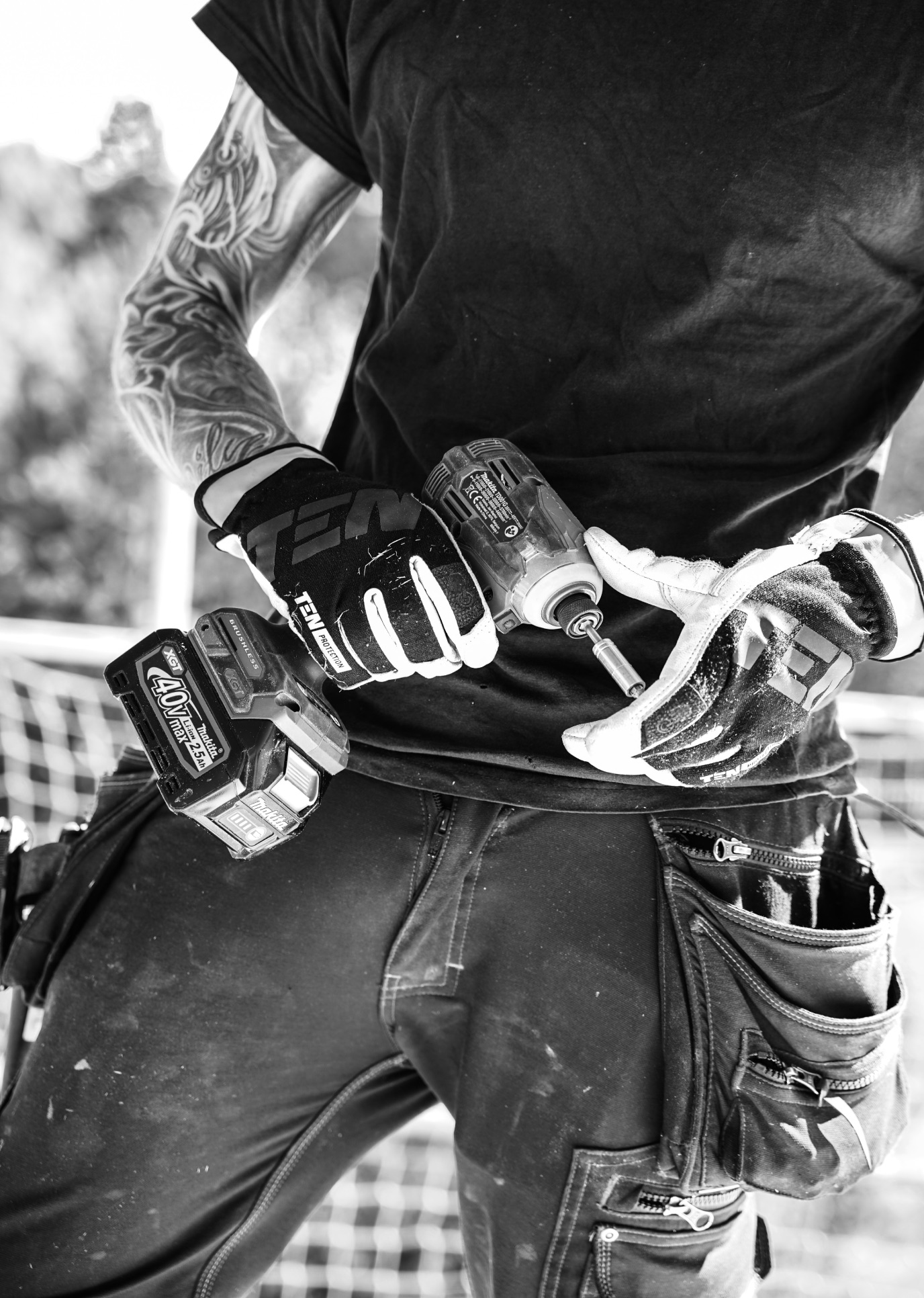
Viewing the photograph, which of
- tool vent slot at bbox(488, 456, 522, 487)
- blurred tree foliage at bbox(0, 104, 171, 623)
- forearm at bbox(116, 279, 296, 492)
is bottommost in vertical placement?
tool vent slot at bbox(488, 456, 522, 487)

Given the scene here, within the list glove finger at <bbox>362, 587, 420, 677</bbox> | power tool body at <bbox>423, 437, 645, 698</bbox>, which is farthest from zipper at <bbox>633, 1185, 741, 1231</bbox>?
glove finger at <bbox>362, 587, 420, 677</bbox>

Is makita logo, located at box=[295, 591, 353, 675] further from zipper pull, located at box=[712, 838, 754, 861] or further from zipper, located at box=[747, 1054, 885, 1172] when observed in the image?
zipper, located at box=[747, 1054, 885, 1172]

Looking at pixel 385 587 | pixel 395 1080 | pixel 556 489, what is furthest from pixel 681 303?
pixel 395 1080

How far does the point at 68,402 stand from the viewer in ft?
44.1

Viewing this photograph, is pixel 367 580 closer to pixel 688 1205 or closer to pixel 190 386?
pixel 190 386

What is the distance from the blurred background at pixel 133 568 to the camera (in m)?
4.14

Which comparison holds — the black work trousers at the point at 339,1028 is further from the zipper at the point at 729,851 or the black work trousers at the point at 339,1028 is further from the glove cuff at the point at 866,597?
the glove cuff at the point at 866,597

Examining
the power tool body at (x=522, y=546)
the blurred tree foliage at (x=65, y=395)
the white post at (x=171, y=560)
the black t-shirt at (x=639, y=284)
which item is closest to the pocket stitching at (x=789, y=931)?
the black t-shirt at (x=639, y=284)

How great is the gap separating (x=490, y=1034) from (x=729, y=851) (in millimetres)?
371

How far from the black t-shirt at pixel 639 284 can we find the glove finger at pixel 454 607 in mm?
134

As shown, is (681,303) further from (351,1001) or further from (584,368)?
(351,1001)

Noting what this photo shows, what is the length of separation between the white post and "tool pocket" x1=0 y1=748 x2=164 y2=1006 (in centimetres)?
299

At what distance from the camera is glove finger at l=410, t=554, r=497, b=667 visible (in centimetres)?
121

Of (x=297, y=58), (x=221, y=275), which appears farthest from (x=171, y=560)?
(x=297, y=58)
